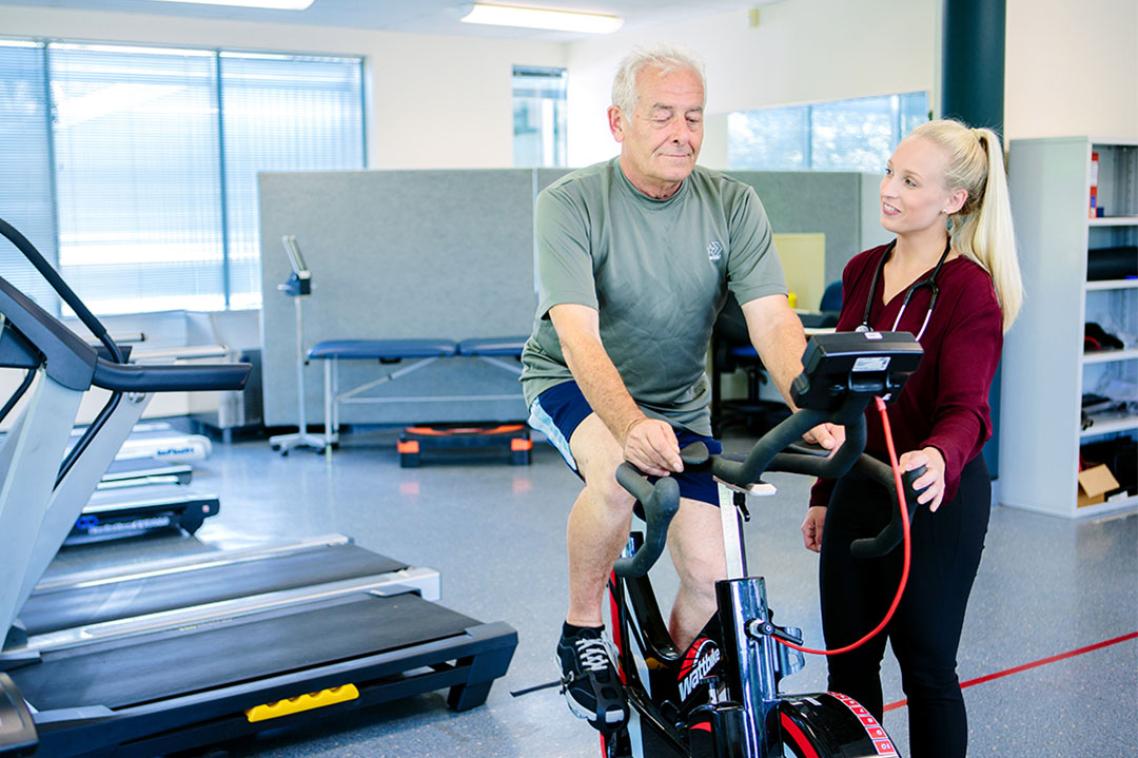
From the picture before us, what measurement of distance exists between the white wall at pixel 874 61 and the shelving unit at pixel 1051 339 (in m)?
0.34

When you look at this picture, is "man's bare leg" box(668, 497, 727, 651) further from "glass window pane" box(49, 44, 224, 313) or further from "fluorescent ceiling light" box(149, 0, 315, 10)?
"glass window pane" box(49, 44, 224, 313)

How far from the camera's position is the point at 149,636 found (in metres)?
3.29

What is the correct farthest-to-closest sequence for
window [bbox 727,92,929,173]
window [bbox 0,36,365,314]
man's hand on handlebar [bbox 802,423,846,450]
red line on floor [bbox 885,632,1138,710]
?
window [bbox 0,36,365,314]
window [bbox 727,92,929,173]
red line on floor [bbox 885,632,1138,710]
man's hand on handlebar [bbox 802,423,846,450]

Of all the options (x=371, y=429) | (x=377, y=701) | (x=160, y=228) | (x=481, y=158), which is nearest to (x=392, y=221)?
(x=371, y=429)

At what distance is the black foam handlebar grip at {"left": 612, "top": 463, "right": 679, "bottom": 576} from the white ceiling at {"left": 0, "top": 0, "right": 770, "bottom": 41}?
25.2 ft

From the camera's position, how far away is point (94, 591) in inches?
150

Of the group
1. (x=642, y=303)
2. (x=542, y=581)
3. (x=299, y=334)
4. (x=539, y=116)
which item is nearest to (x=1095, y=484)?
(x=542, y=581)

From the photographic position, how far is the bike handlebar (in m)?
1.45

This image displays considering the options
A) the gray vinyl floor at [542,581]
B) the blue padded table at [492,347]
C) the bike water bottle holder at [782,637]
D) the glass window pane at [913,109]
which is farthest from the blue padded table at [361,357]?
the bike water bottle holder at [782,637]

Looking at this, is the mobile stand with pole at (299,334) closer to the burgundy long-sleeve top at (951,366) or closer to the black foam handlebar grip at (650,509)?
the burgundy long-sleeve top at (951,366)

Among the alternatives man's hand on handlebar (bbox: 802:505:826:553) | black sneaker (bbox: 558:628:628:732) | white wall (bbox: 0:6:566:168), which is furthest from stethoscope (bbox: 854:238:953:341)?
white wall (bbox: 0:6:566:168)

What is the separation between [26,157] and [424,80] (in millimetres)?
3413

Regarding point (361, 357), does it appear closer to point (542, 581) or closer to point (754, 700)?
point (542, 581)

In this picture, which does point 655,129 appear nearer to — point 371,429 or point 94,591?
point 94,591
